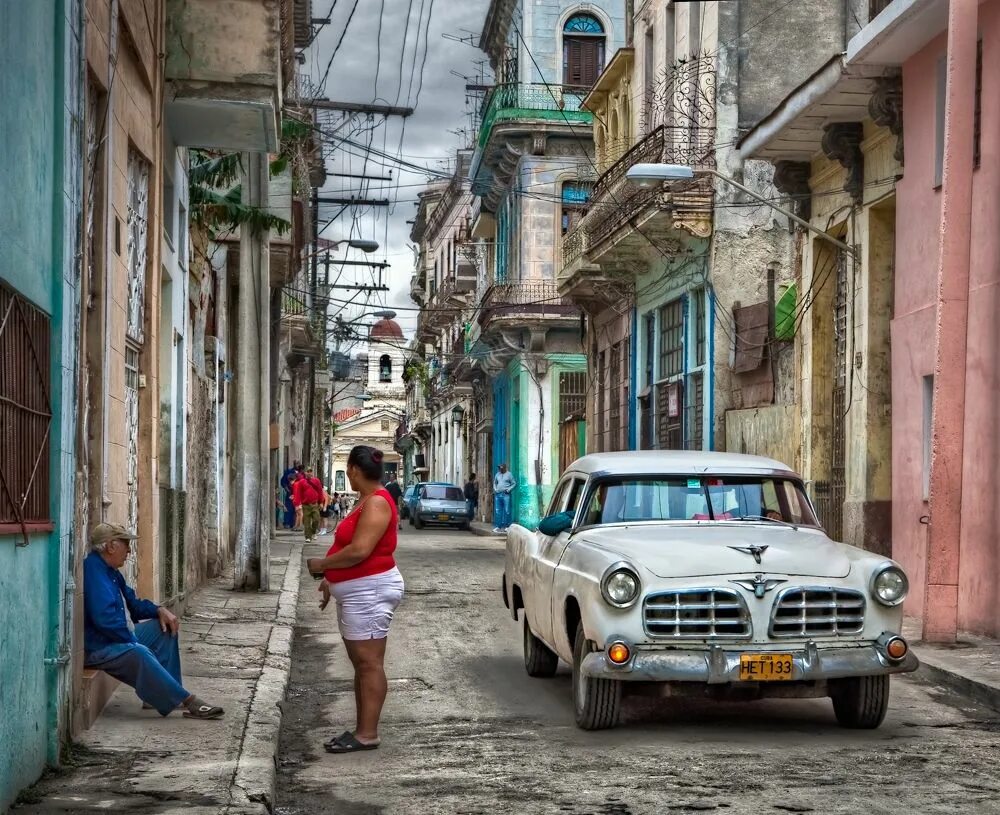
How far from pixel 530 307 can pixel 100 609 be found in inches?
1265

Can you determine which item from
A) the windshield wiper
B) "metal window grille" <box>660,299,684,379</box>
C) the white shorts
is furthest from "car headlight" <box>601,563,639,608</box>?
"metal window grille" <box>660,299,684,379</box>

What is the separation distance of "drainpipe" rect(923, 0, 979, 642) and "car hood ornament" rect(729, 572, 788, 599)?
4.62 m

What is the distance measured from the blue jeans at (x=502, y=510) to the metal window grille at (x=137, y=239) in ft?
95.8

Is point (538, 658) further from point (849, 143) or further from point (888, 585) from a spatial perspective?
point (849, 143)

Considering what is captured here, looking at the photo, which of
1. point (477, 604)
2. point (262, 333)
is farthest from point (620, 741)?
point (262, 333)

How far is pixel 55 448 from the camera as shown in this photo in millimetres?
7176

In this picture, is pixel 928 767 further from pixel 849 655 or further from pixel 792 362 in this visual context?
pixel 792 362

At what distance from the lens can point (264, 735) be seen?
8281 mm

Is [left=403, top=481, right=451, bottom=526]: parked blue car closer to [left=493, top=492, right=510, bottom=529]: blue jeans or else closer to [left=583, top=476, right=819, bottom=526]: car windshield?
[left=493, top=492, right=510, bottom=529]: blue jeans

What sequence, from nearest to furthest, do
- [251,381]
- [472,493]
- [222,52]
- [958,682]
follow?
1. [958,682]
2. [222,52]
3. [251,381]
4. [472,493]

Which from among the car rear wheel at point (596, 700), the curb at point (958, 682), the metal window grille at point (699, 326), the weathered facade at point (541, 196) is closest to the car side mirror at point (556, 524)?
the car rear wheel at point (596, 700)

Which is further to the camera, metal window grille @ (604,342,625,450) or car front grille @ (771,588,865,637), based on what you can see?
metal window grille @ (604,342,625,450)

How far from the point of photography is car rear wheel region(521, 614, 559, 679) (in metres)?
11.2

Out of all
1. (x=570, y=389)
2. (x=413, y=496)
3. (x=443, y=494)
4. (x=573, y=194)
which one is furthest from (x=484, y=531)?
(x=573, y=194)
